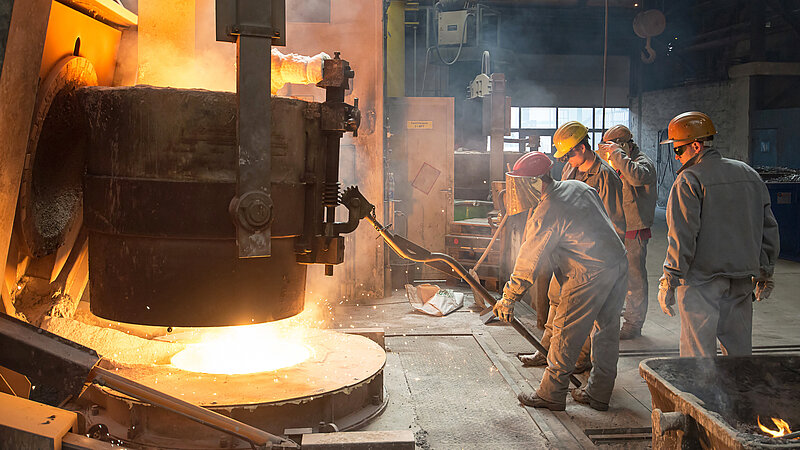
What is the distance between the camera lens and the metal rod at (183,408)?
2.24 meters

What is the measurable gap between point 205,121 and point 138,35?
1171 millimetres

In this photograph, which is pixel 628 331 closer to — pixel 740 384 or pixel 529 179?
pixel 529 179

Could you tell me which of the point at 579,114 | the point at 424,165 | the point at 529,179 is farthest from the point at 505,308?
the point at 579,114

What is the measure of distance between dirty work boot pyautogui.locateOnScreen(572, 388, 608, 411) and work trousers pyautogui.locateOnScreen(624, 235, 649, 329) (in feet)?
5.46

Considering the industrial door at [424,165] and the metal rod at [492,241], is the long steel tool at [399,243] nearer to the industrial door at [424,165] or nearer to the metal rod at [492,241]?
the metal rod at [492,241]

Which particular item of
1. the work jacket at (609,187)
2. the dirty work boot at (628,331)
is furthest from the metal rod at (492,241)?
the dirty work boot at (628,331)

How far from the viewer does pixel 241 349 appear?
12.2 feet

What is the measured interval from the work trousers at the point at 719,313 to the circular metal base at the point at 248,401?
1.76 m

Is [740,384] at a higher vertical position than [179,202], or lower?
lower

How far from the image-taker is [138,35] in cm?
307

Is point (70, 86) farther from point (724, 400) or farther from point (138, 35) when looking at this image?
point (724, 400)

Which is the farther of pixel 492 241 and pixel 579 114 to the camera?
pixel 579 114

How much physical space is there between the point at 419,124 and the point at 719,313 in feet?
17.7

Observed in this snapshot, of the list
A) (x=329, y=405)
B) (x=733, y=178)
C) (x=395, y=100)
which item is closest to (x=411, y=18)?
(x=395, y=100)
